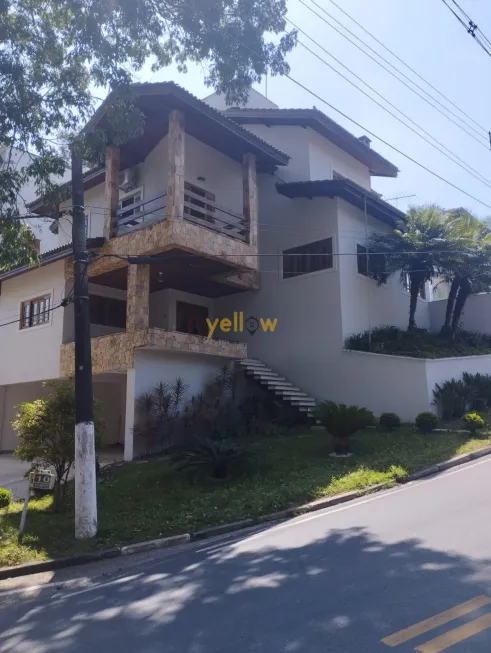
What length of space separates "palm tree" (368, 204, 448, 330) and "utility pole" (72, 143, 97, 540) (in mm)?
11459

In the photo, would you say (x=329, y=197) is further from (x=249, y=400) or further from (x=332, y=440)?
(x=332, y=440)

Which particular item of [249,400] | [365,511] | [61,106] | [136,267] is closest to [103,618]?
[365,511]

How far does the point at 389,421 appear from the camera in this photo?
1495 centimetres

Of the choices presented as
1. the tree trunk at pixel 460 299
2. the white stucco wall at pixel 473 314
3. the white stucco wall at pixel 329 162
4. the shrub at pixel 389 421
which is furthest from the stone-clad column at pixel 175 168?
the white stucco wall at pixel 473 314

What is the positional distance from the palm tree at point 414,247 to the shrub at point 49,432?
12.0m

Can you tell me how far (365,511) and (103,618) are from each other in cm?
477

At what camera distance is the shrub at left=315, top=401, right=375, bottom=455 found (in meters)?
12.7

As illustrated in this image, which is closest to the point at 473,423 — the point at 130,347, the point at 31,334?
the point at 130,347

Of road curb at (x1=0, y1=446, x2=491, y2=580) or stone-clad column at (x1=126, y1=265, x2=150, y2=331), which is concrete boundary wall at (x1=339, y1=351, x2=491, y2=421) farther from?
stone-clad column at (x1=126, y1=265, x2=150, y2=331)

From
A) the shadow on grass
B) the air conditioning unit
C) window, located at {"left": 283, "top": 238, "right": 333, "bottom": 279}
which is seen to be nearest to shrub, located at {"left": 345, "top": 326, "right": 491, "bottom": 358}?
window, located at {"left": 283, "top": 238, "right": 333, "bottom": 279}

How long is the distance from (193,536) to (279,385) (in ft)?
33.4

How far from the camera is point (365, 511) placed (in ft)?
27.6

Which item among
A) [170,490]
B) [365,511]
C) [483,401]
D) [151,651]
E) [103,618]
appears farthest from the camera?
[483,401]
